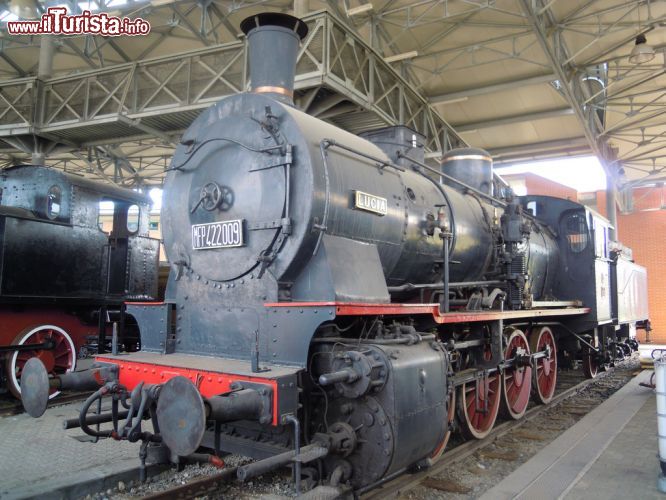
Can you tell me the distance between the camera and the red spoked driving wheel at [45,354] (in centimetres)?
764

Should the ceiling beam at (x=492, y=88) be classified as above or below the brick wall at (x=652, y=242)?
above

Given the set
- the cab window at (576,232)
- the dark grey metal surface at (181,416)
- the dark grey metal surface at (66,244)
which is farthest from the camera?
the cab window at (576,232)

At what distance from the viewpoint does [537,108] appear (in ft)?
59.8

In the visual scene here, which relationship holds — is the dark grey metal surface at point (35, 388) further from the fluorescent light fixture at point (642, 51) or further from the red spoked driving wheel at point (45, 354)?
the fluorescent light fixture at point (642, 51)

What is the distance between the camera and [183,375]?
11.8 feet


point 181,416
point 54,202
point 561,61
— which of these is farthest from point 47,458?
point 561,61

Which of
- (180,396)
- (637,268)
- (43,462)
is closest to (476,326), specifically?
(180,396)

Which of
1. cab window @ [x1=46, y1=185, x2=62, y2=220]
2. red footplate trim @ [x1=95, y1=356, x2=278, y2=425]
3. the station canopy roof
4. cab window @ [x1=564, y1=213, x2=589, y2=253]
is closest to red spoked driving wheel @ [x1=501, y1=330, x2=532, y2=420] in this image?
cab window @ [x1=564, y1=213, x2=589, y2=253]

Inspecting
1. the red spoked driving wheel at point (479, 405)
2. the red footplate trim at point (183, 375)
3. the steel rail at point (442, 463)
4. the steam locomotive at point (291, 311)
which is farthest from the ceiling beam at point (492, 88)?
the red footplate trim at point (183, 375)

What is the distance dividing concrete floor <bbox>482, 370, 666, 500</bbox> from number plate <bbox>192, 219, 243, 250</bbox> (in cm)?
268

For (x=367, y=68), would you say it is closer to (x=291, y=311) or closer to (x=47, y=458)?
(x=291, y=311)

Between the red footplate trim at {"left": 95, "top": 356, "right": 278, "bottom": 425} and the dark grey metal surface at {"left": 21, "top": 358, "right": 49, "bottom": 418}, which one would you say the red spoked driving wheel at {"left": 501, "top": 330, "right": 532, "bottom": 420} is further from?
the dark grey metal surface at {"left": 21, "top": 358, "right": 49, "bottom": 418}

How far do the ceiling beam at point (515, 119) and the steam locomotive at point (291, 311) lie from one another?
45.8 ft

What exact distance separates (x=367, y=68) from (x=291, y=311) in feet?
29.5
